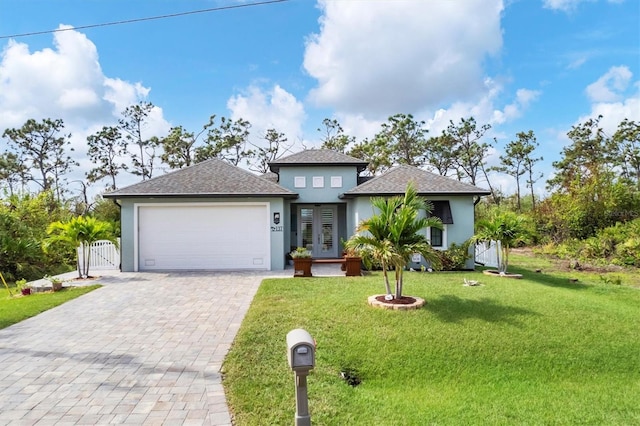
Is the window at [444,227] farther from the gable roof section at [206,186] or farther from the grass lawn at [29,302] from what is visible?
the grass lawn at [29,302]

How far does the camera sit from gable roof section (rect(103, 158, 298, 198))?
46.7 feet

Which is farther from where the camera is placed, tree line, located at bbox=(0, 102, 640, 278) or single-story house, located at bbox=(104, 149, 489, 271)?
tree line, located at bbox=(0, 102, 640, 278)

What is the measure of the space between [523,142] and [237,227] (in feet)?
94.1

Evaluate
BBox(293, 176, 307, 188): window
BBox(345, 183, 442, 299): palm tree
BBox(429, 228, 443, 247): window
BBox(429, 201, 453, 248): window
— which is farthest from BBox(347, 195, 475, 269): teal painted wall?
BBox(345, 183, 442, 299): palm tree

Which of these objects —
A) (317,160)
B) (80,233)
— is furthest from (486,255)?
(80,233)

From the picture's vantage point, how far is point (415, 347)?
6371 millimetres

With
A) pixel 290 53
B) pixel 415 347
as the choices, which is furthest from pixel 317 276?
pixel 290 53

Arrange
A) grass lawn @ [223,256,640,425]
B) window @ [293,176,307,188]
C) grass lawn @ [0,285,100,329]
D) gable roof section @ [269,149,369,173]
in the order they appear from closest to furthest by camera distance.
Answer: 1. grass lawn @ [223,256,640,425]
2. grass lawn @ [0,285,100,329]
3. gable roof section @ [269,149,369,173]
4. window @ [293,176,307,188]

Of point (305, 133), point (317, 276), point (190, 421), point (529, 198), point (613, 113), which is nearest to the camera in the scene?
point (190, 421)

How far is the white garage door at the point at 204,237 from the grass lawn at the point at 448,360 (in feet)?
18.2

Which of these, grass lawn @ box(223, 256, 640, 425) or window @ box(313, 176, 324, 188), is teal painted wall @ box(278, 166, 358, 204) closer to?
window @ box(313, 176, 324, 188)

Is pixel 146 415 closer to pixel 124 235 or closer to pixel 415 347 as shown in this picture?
pixel 415 347

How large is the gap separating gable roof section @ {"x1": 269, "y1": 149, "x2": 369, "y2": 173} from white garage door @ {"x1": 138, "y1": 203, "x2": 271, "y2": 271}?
2.97 meters

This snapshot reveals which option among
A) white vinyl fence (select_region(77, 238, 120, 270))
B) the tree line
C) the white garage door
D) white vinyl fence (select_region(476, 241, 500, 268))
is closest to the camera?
the white garage door
